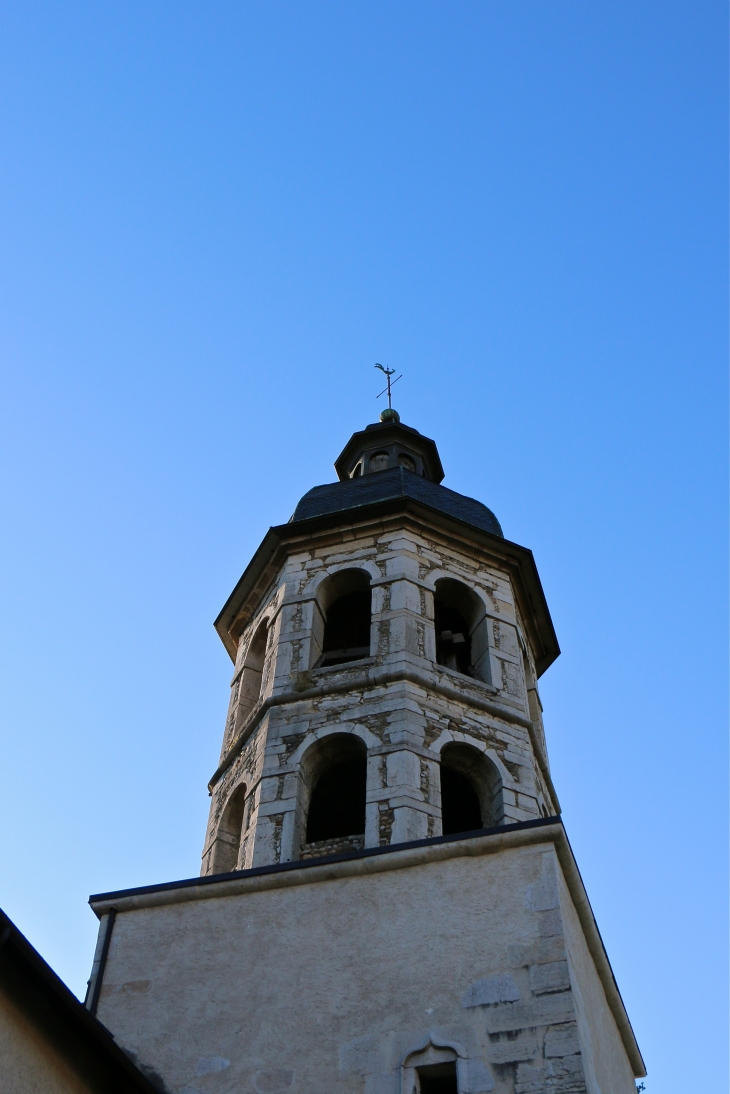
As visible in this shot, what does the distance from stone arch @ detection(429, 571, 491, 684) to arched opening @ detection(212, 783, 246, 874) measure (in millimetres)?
2607

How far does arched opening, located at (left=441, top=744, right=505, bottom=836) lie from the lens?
11.3 meters

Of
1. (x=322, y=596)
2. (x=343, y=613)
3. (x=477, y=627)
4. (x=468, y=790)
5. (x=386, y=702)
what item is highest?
(x=343, y=613)

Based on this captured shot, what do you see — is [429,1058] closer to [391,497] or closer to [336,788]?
[336,788]

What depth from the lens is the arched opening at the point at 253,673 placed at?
13312 millimetres

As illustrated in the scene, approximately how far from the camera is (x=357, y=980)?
8.17m

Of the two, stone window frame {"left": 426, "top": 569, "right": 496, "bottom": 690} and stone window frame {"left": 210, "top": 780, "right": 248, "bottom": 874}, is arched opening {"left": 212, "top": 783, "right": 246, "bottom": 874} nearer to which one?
stone window frame {"left": 210, "top": 780, "right": 248, "bottom": 874}

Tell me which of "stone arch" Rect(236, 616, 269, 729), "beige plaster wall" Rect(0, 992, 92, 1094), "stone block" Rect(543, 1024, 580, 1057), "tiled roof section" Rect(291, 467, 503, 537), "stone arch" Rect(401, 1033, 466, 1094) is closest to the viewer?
"beige plaster wall" Rect(0, 992, 92, 1094)

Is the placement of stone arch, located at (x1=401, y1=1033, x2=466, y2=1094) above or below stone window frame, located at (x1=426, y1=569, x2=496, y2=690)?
below

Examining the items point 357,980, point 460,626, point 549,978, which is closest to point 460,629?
point 460,626

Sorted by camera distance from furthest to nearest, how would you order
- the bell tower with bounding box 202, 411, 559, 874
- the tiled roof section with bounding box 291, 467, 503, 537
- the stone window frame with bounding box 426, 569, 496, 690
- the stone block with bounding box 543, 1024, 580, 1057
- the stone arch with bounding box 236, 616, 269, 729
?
the tiled roof section with bounding box 291, 467, 503, 537 → the stone arch with bounding box 236, 616, 269, 729 → the stone window frame with bounding box 426, 569, 496, 690 → the bell tower with bounding box 202, 411, 559, 874 → the stone block with bounding box 543, 1024, 580, 1057

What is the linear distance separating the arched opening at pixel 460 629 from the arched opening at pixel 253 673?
1953mm

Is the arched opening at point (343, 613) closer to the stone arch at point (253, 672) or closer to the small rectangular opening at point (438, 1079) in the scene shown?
the stone arch at point (253, 672)

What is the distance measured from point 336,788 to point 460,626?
2.60 meters

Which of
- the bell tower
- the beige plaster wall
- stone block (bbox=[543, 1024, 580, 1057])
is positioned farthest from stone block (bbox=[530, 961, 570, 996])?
the beige plaster wall
